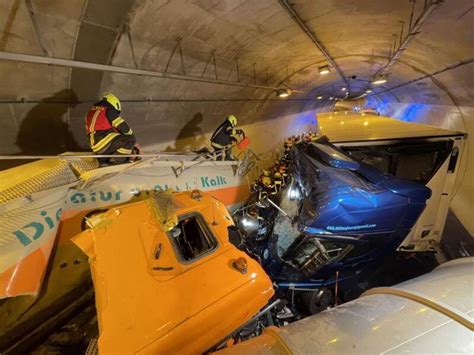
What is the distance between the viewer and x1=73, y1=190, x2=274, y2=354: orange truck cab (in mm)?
1471

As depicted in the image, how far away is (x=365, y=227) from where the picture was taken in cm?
295

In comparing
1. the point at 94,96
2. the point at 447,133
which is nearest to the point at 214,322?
the point at 447,133

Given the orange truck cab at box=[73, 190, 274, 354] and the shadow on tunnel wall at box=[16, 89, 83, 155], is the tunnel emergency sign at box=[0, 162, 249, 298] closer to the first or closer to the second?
the orange truck cab at box=[73, 190, 274, 354]

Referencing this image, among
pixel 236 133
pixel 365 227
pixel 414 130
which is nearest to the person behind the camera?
pixel 365 227

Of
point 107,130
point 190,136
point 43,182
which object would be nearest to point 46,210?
point 43,182

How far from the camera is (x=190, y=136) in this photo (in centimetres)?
786

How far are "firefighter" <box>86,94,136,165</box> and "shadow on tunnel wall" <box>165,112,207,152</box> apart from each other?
362 centimetres

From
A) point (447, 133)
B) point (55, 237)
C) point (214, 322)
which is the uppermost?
point (447, 133)

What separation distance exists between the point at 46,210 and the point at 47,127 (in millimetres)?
2840

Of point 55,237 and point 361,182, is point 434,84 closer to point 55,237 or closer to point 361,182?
point 361,182

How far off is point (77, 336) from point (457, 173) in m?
5.09

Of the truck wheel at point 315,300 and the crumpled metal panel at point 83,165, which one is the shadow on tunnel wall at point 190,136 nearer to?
the crumpled metal panel at point 83,165

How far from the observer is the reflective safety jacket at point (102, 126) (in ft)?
11.6

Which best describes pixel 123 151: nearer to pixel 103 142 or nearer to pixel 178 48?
pixel 103 142
